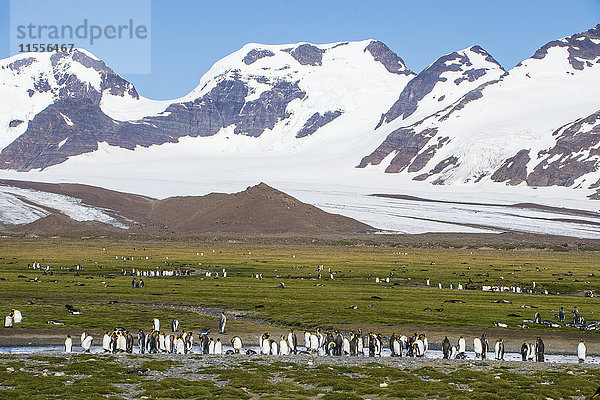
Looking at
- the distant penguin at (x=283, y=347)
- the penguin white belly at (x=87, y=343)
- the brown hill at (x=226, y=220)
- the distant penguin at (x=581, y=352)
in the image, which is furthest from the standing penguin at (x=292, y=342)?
the brown hill at (x=226, y=220)

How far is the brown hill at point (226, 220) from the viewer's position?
5595 inches

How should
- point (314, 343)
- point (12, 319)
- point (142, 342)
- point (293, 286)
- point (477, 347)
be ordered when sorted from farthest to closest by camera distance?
point (293, 286)
point (12, 319)
point (314, 343)
point (142, 342)
point (477, 347)

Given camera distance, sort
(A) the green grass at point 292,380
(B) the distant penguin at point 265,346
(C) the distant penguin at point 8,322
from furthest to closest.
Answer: (C) the distant penguin at point 8,322, (B) the distant penguin at point 265,346, (A) the green grass at point 292,380

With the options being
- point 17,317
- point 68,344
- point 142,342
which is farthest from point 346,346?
point 17,317

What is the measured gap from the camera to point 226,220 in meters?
148

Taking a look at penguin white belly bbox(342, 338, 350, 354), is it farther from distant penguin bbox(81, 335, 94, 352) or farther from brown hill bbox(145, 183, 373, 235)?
brown hill bbox(145, 183, 373, 235)

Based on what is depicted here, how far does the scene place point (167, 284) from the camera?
5766 cm

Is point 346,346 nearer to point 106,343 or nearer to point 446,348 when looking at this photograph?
point 446,348

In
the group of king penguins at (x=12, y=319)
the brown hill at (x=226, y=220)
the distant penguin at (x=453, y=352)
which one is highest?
the brown hill at (x=226, y=220)

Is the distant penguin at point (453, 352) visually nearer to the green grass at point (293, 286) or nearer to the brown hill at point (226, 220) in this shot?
the green grass at point (293, 286)

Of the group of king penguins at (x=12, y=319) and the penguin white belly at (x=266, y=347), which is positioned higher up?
the group of king penguins at (x=12, y=319)

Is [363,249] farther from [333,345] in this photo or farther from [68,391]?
[68,391]

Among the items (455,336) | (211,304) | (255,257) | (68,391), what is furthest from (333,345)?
(255,257)

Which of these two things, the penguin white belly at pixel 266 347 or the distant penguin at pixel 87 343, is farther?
the penguin white belly at pixel 266 347
